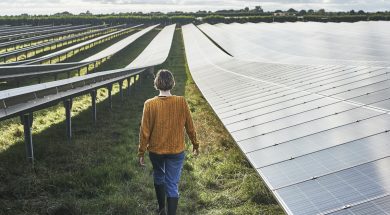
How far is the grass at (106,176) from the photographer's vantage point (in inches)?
303

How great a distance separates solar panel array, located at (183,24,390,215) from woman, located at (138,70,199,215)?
5.40 ft

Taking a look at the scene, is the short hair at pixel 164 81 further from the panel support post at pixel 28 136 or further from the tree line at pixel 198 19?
the tree line at pixel 198 19

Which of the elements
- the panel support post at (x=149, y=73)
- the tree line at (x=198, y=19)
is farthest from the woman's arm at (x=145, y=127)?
the tree line at (x=198, y=19)

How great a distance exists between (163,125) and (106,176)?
362 cm

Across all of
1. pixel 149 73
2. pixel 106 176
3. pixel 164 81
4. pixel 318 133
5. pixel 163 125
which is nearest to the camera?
pixel 164 81

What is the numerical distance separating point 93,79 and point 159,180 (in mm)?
8644

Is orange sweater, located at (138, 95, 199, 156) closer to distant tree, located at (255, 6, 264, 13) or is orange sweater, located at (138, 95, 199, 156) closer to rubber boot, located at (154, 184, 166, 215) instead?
rubber boot, located at (154, 184, 166, 215)

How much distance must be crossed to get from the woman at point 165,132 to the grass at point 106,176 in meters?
1.58

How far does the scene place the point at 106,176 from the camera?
30.1 feet

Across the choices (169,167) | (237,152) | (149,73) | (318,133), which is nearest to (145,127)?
(169,167)

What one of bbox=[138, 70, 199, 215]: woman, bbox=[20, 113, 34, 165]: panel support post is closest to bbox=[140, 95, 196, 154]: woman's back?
bbox=[138, 70, 199, 215]: woman

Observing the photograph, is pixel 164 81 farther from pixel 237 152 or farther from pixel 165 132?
pixel 237 152

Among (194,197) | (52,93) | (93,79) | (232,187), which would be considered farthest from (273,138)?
(93,79)

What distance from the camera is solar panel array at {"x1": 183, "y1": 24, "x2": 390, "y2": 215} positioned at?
19.4 feet
